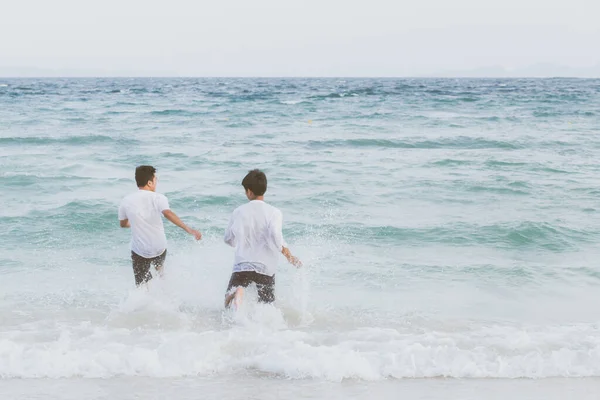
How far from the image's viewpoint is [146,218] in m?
5.92

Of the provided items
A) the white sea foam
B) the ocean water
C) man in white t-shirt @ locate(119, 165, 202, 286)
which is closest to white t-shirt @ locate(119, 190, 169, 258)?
man in white t-shirt @ locate(119, 165, 202, 286)

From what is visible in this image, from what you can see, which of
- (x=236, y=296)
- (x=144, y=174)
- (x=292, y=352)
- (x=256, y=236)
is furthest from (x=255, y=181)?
(x=292, y=352)

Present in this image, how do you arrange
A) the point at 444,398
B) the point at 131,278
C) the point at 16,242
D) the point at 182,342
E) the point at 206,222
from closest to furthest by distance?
the point at 444,398
the point at 182,342
the point at 131,278
the point at 16,242
the point at 206,222

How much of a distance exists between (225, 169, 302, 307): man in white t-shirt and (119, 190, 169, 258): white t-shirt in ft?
2.32

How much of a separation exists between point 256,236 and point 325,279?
221 centimetres

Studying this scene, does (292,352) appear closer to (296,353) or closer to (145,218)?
(296,353)

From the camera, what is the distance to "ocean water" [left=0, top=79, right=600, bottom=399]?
4.92 metres

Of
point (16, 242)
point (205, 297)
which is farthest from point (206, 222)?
point (205, 297)

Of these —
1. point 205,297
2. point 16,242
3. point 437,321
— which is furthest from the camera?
point 16,242

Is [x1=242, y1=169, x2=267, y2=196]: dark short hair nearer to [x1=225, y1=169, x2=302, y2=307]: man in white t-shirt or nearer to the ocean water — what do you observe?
[x1=225, y1=169, x2=302, y2=307]: man in white t-shirt

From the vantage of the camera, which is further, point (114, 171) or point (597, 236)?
point (114, 171)

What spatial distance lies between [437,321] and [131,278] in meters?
3.49

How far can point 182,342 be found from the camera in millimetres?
5430

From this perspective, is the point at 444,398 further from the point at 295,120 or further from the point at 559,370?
the point at 295,120
